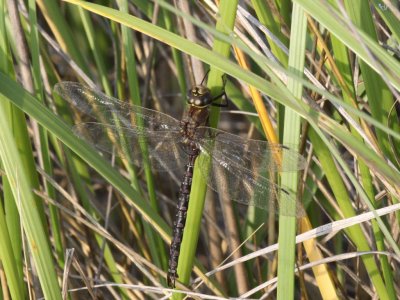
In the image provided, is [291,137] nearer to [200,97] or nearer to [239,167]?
[200,97]

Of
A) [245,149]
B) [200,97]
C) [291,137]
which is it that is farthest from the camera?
[245,149]

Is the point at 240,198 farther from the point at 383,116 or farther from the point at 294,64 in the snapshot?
the point at 294,64

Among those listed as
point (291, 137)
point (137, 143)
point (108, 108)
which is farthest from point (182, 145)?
point (291, 137)

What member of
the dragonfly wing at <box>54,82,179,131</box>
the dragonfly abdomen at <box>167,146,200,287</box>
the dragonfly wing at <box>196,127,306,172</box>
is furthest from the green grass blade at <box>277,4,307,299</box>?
the dragonfly wing at <box>54,82,179,131</box>

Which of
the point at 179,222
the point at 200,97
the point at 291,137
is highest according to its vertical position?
the point at 200,97

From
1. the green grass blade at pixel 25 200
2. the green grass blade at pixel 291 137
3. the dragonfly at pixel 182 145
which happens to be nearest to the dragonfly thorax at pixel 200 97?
the dragonfly at pixel 182 145

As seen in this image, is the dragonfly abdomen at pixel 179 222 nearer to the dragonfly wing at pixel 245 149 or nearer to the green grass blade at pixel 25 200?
the dragonfly wing at pixel 245 149

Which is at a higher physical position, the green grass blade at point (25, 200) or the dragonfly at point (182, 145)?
the dragonfly at point (182, 145)

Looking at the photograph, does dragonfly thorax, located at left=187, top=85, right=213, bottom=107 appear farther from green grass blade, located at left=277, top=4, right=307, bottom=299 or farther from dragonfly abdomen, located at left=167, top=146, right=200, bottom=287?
green grass blade, located at left=277, top=4, right=307, bottom=299

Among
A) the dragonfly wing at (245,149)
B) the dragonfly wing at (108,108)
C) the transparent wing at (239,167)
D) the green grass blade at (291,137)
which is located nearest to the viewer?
the green grass blade at (291,137)

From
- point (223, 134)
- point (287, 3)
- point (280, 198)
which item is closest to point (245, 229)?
point (223, 134)
